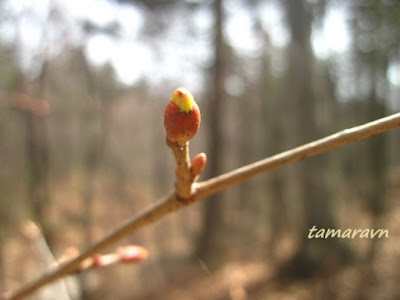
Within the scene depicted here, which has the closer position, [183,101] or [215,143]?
[183,101]

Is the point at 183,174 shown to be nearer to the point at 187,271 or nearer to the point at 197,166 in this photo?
the point at 197,166

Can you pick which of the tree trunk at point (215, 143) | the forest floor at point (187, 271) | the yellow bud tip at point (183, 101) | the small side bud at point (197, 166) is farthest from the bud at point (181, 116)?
the tree trunk at point (215, 143)

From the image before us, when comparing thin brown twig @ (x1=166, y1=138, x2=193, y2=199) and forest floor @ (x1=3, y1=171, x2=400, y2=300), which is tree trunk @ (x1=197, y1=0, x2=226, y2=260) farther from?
thin brown twig @ (x1=166, y1=138, x2=193, y2=199)

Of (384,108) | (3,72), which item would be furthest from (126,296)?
(384,108)

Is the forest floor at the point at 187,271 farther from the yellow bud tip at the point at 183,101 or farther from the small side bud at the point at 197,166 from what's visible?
the yellow bud tip at the point at 183,101

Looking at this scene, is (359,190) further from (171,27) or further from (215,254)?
(171,27)

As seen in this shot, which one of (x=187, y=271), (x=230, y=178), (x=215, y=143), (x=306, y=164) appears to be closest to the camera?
(x=230, y=178)

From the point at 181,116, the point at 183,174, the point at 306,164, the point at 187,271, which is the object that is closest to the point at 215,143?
the point at 306,164
